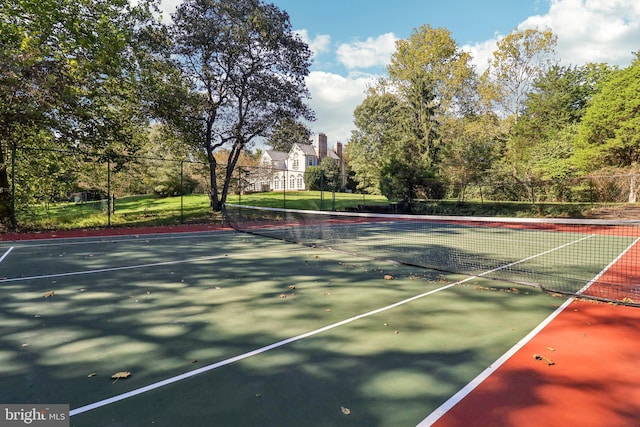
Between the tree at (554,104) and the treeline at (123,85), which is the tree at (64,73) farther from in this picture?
the tree at (554,104)

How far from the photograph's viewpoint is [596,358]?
3.31 m

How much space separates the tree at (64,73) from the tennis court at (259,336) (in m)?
7.64

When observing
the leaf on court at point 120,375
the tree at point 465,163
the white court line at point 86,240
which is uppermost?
the tree at point 465,163

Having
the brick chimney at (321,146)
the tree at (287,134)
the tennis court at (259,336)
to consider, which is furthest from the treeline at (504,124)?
the brick chimney at (321,146)

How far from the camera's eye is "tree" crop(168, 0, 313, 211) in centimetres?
1834

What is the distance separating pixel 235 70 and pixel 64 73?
30.7 ft

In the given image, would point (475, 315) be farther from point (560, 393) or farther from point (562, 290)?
point (562, 290)

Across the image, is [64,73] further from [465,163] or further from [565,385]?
[465,163]

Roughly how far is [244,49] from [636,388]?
20928mm

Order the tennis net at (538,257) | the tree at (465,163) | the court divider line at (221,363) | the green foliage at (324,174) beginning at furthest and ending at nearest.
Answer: the green foliage at (324,174) → the tree at (465,163) → the tennis net at (538,257) → the court divider line at (221,363)

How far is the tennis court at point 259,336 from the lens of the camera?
8.20 feet

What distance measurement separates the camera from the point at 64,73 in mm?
12594

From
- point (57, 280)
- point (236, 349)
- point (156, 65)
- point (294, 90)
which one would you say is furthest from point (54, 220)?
point (236, 349)

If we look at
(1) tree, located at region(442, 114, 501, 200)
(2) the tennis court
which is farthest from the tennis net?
(1) tree, located at region(442, 114, 501, 200)
